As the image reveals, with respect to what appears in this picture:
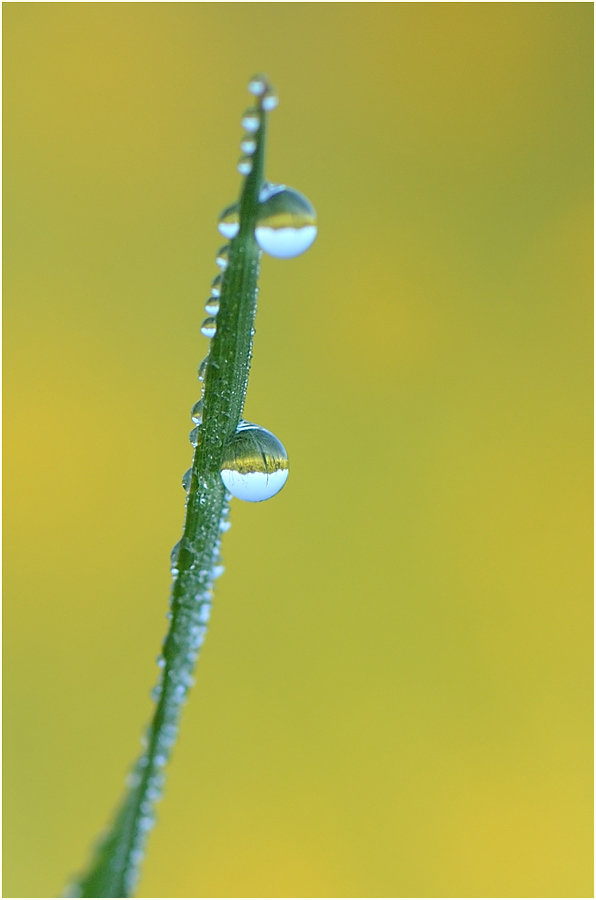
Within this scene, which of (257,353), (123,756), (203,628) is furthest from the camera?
(257,353)

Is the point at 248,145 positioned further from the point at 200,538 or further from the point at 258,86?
the point at 200,538

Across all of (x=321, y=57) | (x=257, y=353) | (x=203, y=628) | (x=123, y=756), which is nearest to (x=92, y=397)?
(x=257, y=353)

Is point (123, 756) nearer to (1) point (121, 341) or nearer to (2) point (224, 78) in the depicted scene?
(1) point (121, 341)

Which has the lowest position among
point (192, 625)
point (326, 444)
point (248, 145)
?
point (192, 625)

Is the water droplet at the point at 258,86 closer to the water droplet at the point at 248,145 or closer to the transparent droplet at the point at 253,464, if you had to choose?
the water droplet at the point at 248,145

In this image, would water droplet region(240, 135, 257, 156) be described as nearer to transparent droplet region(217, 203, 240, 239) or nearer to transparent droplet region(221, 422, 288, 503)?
transparent droplet region(217, 203, 240, 239)

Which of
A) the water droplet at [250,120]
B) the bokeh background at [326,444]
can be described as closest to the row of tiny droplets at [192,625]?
the water droplet at [250,120]

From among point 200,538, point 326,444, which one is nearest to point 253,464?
point 200,538
